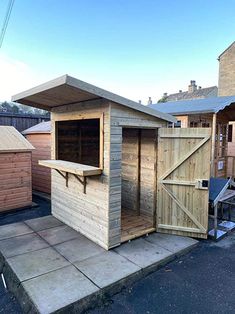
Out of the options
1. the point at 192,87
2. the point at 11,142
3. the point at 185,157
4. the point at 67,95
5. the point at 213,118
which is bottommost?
the point at 185,157

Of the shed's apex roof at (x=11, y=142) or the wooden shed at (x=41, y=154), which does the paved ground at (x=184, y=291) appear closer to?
the shed's apex roof at (x=11, y=142)

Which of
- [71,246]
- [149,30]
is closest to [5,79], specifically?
[149,30]

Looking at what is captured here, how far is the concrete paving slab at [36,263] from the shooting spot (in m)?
3.17

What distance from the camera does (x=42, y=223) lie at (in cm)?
501

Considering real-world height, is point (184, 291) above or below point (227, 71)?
below

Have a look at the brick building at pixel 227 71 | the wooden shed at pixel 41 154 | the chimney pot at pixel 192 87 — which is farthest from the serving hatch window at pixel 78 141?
the chimney pot at pixel 192 87

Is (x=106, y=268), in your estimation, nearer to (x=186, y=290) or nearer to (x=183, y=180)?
(x=186, y=290)

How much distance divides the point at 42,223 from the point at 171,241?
2678 mm

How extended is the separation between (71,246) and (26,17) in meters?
8.34

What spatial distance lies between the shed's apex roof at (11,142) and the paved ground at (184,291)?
3.51 m

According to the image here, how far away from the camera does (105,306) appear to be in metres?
2.75

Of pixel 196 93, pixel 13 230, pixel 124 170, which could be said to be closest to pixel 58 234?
pixel 13 230

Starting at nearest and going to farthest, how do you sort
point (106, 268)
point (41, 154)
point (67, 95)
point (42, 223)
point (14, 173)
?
point (106, 268) < point (67, 95) < point (42, 223) < point (14, 173) < point (41, 154)

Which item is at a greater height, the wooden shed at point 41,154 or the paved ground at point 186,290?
the wooden shed at point 41,154
